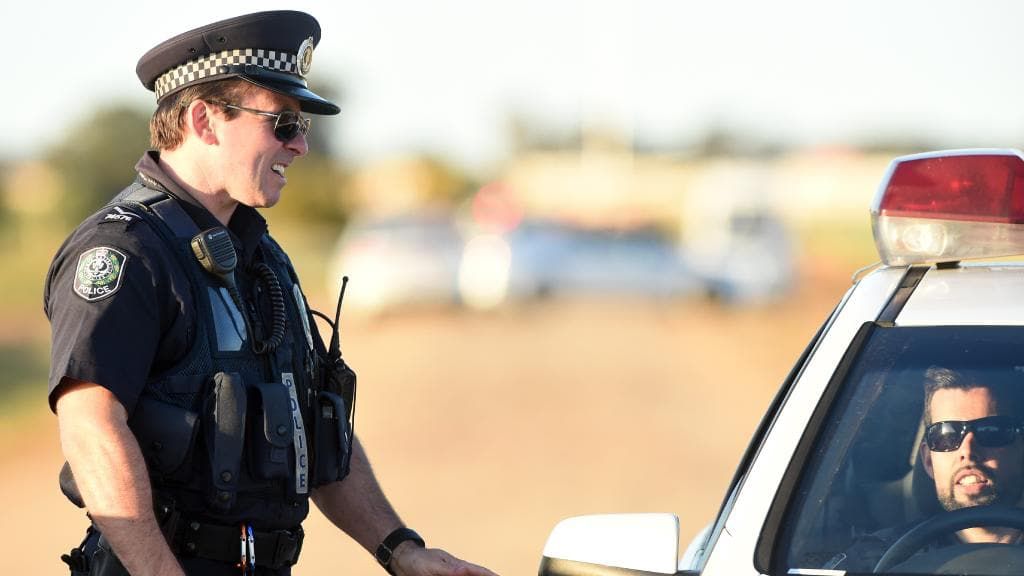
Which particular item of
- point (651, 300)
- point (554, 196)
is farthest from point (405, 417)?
point (554, 196)

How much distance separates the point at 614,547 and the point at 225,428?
2.52 feet

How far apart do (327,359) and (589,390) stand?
11.4 meters

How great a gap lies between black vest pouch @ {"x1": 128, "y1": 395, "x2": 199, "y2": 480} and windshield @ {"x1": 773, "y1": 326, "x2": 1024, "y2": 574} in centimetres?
110

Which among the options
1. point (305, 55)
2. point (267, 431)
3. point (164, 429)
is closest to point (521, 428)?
point (305, 55)

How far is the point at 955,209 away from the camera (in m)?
2.75

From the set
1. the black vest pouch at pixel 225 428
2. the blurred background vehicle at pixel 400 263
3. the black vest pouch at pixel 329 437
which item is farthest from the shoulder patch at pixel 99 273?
the blurred background vehicle at pixel 400 263

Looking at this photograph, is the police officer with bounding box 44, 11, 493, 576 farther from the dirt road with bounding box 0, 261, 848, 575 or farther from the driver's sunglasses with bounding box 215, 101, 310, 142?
the dirt road with bounding box 0, 261, 848, 575

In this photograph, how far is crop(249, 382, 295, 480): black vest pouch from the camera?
2809 millimetres

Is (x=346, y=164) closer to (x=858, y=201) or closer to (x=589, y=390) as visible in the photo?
(x=858, y=201)

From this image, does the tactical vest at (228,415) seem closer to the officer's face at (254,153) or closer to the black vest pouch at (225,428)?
the black vest pouch at (225,428)

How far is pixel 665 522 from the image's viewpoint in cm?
256

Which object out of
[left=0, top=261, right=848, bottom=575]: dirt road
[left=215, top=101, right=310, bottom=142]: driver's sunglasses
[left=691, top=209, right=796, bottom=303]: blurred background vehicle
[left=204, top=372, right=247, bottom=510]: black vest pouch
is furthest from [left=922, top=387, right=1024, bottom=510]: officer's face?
[left=691, top=209, right=796, bottom=303]: blurred background vehicle

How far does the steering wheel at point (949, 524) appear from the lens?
251 centimetres

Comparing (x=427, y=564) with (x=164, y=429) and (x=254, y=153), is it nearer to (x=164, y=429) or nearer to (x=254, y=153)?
(x=164, y=429)
